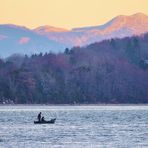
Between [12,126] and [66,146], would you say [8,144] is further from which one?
[12,126]

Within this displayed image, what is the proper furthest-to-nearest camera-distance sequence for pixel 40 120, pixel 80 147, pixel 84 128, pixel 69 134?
pixel 40 120
pixel 84 128
pixel 69 134
pixel 80 147

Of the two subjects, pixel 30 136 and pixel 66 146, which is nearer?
pixel 66 146

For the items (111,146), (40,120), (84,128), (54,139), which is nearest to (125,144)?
(111,146)

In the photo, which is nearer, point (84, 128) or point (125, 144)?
point (125, 144)

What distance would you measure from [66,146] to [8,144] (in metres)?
5.06

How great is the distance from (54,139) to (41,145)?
6.75 metres

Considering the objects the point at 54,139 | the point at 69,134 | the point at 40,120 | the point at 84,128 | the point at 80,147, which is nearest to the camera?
the point at 80,147

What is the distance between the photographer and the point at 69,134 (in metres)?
93.0

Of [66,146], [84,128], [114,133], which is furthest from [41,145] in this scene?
[84,128]

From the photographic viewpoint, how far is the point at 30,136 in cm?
8944

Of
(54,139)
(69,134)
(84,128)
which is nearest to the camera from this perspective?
(54,139)

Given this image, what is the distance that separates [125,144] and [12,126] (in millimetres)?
32145

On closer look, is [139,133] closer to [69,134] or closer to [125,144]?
[69,134]

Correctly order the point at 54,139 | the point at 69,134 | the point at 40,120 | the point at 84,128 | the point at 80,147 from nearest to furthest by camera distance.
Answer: the point at 80,147 → the point at 54,139 → the point at 69,134 → the point at 84,128 → the point at 40,120
